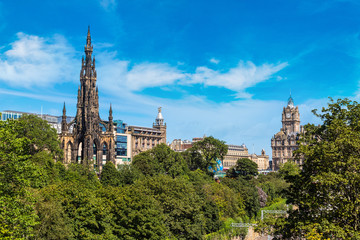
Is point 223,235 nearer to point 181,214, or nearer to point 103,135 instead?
point 181,214

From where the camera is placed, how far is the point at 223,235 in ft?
240

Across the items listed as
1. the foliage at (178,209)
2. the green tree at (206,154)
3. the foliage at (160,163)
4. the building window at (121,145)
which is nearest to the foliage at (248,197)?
the foliage at (160,163)

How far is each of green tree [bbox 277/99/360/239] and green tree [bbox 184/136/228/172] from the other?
101623mm

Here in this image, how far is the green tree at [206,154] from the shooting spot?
5354 inches

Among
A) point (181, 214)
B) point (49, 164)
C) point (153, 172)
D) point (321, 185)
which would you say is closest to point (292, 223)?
point (321, 185)

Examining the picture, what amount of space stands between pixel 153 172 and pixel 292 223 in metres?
67.9

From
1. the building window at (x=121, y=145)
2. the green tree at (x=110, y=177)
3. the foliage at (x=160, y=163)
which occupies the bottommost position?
the green tree at (x=110, y=177)

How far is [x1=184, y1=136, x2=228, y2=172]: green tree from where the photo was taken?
136 meters

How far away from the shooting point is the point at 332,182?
2983 cm

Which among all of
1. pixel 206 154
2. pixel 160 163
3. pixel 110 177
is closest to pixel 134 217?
pixel 110 177

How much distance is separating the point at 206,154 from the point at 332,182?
107m

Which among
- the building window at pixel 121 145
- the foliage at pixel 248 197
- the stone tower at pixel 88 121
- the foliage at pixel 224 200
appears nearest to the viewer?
the foliage at pixel 224 200

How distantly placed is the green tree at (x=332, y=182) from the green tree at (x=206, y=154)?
102m

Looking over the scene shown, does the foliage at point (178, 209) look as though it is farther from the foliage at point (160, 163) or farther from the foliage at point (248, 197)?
the foliage at point (248, 197)
